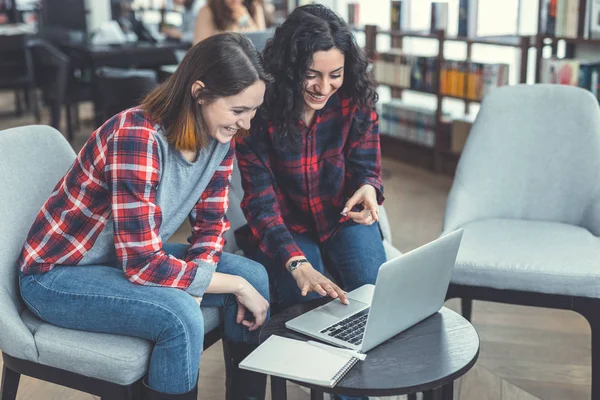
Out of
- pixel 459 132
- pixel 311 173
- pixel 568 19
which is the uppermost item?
pixel 568 19

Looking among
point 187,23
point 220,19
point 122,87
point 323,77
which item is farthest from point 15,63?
point 323,77

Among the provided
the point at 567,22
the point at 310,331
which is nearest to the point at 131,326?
the point at 310,331

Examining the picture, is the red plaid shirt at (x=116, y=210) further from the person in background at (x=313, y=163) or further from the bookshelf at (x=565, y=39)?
the bookshelf at (x=565, y=39)

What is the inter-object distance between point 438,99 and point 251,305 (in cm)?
337

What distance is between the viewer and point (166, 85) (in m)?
1.71

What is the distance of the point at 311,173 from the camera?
210 cm

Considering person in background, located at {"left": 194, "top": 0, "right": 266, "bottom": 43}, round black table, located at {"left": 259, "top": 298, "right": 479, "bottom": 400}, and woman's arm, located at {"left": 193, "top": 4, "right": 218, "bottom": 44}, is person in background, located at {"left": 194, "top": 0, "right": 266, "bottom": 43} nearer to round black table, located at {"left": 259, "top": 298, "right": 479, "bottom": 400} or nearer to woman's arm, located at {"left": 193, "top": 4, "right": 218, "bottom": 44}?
woman's arm, located at {"left": 193, "top": 4, "right": 218, "bottom": 44}

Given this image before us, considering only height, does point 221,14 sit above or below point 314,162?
above

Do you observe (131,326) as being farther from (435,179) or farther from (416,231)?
(435,179)

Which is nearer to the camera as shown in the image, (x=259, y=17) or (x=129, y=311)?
(x=129, y=311)

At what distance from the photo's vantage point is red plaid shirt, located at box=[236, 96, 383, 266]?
6.76 ft

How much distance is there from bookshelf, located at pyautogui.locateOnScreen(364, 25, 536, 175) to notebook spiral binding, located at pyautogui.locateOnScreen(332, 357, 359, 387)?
3.12 metres

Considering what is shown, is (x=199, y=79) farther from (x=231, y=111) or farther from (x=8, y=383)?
(x=8, y=383)

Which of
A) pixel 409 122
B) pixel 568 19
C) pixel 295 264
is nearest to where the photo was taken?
pixel 295 264
